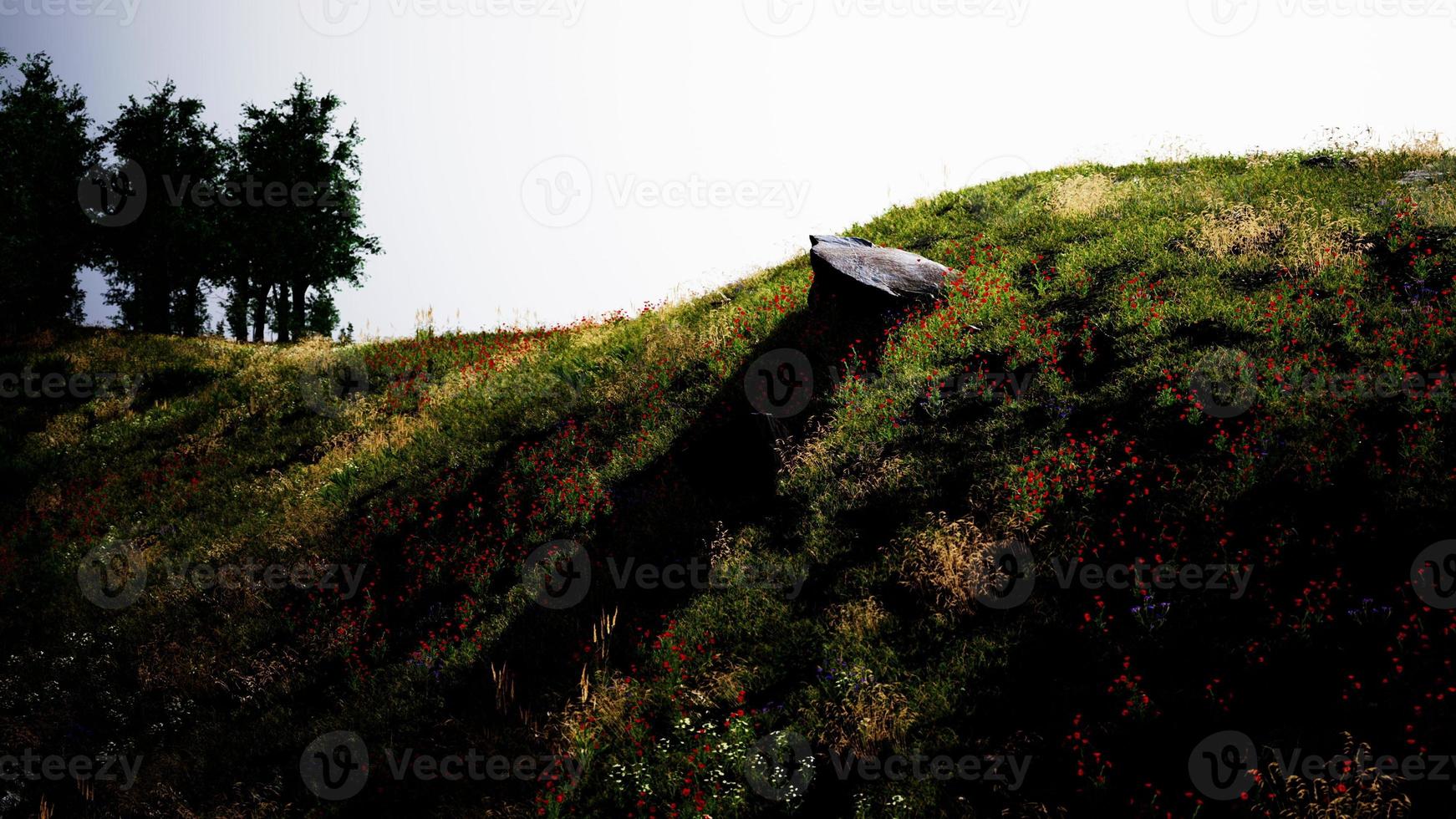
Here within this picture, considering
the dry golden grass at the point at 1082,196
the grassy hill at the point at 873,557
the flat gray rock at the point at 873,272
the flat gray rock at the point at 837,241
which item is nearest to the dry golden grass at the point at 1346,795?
the grassy hill at the point at 873,557

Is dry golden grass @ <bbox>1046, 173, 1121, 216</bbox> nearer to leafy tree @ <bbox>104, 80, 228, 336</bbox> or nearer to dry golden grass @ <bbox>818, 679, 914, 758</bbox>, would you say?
dry golden grass @ <bbox>818, 679, 914, 758</bbox>

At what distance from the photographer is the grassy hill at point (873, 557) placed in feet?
20.3

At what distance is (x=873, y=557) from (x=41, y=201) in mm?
38672

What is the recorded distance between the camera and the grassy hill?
6.18m

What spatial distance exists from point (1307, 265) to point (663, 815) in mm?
12421

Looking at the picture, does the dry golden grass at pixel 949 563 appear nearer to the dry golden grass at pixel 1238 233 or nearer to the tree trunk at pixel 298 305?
the dry golden grass at pixel 1238 233

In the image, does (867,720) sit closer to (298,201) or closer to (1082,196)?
(1082,196)

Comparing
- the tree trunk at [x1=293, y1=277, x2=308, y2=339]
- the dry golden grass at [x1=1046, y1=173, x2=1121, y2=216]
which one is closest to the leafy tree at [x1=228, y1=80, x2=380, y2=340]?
the tree trunk at [x1=293, y1=277, x2=308, y2=339]

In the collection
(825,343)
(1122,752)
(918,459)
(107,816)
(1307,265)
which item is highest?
(1307,265)

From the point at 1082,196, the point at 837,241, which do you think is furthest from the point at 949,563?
the point at 1082,196

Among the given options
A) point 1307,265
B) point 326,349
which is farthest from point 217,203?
point 1307,265

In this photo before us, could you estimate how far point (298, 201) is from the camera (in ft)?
103

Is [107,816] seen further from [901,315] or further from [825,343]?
[901,315]

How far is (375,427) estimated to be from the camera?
15859mm
